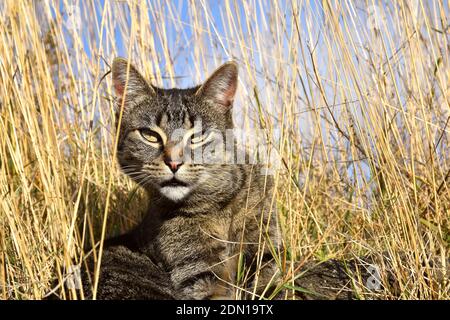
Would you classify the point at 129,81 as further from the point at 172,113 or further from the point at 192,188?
the point at 192,188

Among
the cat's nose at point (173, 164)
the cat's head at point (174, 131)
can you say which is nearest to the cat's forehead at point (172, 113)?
the cat's head at point (174, 131)

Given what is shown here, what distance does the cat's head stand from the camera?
2.56 meters

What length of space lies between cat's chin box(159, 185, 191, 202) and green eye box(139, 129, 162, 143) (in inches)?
10.6

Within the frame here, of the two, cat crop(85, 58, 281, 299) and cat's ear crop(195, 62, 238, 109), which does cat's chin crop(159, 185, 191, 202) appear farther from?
cat's ear crop(195, 62, 238, 109)

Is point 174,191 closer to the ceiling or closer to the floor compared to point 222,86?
closer to the floor

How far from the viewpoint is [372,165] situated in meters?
2.46

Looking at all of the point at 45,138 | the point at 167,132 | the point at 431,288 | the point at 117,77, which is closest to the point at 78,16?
the point at 117,77

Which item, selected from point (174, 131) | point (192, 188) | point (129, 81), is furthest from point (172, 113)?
point (192, 188)

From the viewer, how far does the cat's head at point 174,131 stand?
8.40 ft

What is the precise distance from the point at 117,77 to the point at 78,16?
74 cm

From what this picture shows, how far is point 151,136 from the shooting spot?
2742 mm

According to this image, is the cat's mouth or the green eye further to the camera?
the green eye

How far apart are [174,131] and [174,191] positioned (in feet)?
0.97

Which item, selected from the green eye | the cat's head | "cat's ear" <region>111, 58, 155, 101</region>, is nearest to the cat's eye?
the cat's head
